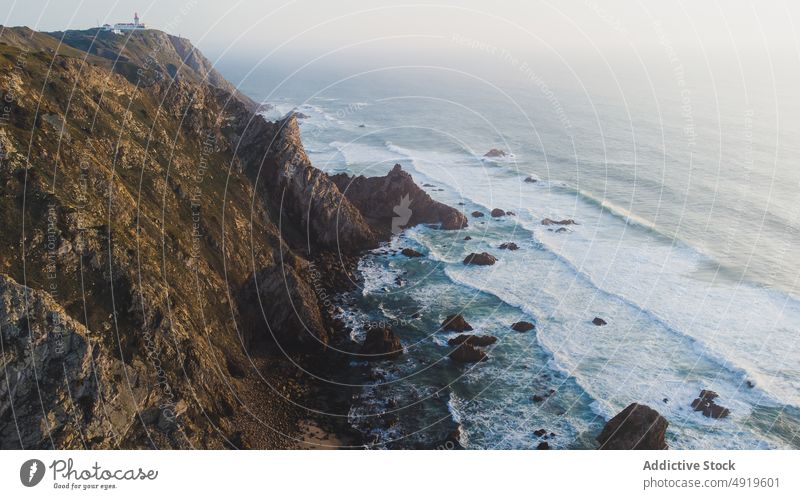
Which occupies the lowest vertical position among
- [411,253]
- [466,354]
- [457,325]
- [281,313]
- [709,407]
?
[281,313]

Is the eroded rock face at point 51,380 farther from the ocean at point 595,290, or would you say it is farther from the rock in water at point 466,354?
the rock in water at point 466,354

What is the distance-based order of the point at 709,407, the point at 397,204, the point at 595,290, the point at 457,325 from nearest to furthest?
the point at 709,407
the point at 457,325
the point at 595,290
the point at 397,204

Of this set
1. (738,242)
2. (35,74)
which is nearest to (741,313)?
(738,242)

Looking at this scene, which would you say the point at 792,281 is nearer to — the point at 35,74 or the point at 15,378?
the point at 15,378

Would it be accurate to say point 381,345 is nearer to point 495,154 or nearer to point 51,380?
point 51,380

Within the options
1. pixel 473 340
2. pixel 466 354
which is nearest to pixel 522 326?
pixel 473 340

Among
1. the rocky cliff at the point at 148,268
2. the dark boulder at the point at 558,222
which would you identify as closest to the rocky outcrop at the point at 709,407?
the rocky cliff at the point at 148,268
